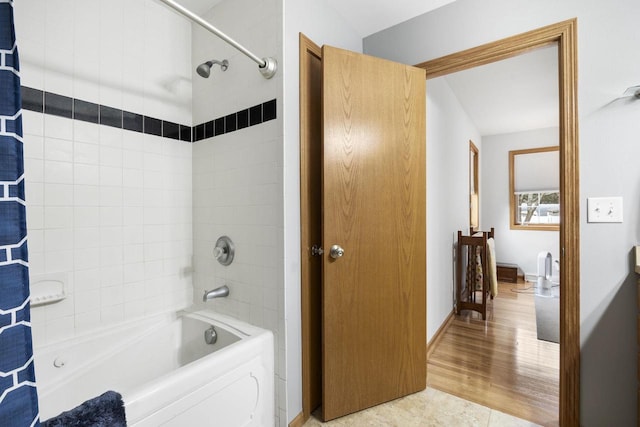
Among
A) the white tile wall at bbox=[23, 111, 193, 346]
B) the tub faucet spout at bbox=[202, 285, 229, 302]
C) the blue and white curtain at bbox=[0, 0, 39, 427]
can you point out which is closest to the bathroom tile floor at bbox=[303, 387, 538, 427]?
the tub faucet spout at bbox=[202, 285, 229, 302]

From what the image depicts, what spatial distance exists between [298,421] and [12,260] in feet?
4.95

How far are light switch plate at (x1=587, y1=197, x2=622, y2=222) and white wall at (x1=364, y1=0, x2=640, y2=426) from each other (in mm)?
24

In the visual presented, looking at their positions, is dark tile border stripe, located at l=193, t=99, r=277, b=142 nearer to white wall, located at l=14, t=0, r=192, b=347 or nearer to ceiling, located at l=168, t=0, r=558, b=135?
white wall, located at l=14, t=0, r=192, b=347

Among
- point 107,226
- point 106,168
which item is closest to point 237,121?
point 106,168

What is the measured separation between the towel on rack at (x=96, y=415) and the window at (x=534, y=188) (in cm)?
578

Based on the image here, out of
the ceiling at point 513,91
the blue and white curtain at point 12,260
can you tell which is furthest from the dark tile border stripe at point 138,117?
the ceiling at point 513,91

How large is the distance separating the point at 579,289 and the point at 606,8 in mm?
1351

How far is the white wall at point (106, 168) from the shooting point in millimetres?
1311

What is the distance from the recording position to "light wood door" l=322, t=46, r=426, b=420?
5.09 ft

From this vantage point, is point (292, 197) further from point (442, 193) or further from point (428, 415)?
point (442, 193)

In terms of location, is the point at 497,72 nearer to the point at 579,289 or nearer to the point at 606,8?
the point at 606,8

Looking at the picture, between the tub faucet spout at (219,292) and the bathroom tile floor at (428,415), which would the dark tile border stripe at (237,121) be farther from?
the bathroom tile floor at (428,415)

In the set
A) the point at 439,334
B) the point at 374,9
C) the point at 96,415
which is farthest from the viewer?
the point at 439,334

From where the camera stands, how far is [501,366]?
6.95ft
